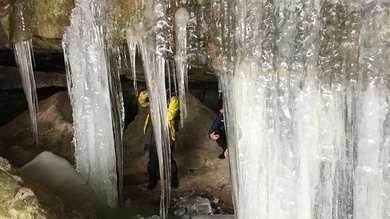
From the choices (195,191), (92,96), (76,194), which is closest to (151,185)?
(195,191)

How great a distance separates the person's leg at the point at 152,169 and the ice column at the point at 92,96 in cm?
54

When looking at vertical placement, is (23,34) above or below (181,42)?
above

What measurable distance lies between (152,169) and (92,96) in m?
1.41

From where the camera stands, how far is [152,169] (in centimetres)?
588

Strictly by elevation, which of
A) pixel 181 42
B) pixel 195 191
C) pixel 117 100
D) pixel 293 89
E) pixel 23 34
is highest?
pixel 23 34

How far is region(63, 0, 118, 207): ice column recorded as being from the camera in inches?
177

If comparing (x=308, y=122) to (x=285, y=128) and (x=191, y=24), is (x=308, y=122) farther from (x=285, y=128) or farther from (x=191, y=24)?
(x=191, y=24)

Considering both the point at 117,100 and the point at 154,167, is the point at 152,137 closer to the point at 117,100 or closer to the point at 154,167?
the point at 154,167

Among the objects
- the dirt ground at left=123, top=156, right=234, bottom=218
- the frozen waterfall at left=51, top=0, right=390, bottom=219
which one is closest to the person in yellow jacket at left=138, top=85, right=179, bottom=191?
the dirt ground at left=123, top=156, right=234, bottom=218

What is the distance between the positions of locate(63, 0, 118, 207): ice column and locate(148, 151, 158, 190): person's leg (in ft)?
1.77

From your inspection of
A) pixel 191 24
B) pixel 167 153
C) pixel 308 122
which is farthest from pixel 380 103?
pixel 167 153

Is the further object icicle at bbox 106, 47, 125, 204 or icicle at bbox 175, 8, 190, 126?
icicle at bbox 106, 47, 125, 204

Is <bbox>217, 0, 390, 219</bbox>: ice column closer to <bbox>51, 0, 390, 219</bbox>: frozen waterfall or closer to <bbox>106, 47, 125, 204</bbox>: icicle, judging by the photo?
<bbox>51, 0, 390, 219</bbox>: frozen waterfall

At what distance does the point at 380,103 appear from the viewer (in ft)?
9.62
